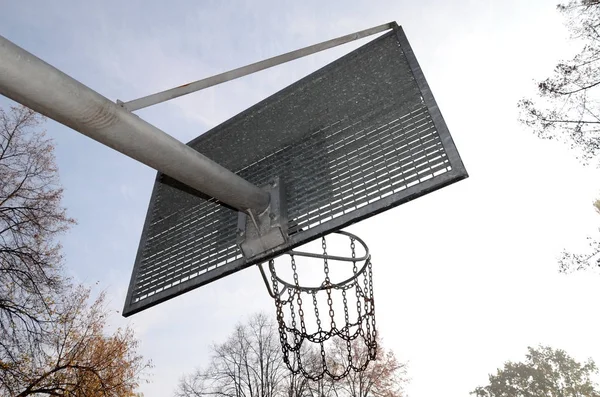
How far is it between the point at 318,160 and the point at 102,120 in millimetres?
1596

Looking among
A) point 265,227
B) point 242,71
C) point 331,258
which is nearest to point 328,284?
point 331,258

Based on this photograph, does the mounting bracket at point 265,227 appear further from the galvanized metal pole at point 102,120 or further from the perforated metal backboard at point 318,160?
the galvanized metal pole at point 102,120

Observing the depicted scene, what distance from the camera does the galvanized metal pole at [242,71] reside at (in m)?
2.42

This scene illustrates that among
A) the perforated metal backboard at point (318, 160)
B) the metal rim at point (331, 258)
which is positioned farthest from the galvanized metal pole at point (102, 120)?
the metal rim at point (331, 258)

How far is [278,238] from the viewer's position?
2.81 meters

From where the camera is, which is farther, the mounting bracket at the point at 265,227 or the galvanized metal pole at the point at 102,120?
the mounting bracket at the point at 265,227

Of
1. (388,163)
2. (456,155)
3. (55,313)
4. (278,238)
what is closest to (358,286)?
(278,238)

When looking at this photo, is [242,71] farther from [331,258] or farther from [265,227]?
[331,258]

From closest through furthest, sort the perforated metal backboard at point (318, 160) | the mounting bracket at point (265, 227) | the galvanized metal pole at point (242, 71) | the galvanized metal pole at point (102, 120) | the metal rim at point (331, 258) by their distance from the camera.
A: the galvanized metal pole at point (102, 120) → the galvanized metal pole at point (242, 71) → the perforated metal backboard at point (318, 160) → the mounting bracket at point (265, 227) → the metal rim at point (331, 258)

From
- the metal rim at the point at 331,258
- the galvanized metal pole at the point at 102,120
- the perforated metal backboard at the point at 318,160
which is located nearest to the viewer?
the galvanized metal pole at the point at 102,120

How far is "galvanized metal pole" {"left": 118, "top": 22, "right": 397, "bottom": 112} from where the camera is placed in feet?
7.93

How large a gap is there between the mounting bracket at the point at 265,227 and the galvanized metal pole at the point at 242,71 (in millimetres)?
931

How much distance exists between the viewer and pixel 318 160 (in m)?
3.03

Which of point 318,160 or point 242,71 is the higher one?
point 242,71
